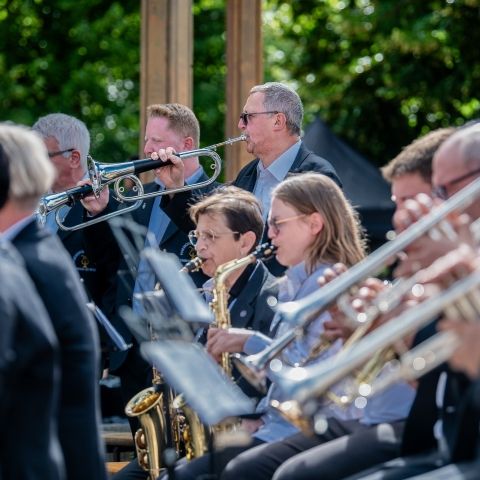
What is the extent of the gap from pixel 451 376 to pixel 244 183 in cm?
322

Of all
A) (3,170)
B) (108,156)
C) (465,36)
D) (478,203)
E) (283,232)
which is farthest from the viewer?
(108,156)

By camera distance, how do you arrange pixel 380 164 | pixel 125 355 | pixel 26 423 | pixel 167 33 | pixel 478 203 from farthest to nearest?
pixel 380 164, pixel 167 33, pixel 125 355, pixel 478 203, pixel 26 423

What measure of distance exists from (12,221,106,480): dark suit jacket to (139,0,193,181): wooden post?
4.69 meters

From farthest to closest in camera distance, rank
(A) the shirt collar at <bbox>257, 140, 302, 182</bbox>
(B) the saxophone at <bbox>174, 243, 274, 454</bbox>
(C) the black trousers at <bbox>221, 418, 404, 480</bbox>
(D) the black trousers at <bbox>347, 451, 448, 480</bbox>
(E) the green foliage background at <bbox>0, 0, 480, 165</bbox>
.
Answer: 1. (E) the green foliage background at <bbox>0, 0, 480, 165</bbox>
2. (A) the shirt collar at <bbox>257, 140, 302, 182</bbox>
3. (B) the saxophone at <bbox>174, 243, 274, 454</bbox>
4. (C) the black trousers at <bbox>221, 418, 404, 480</bbox>
5. (D) the black trousers at <bbox>347, 451, 448, 480</bbox>

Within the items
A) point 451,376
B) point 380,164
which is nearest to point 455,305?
point 451,376

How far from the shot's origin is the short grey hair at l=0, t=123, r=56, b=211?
14.5 feet

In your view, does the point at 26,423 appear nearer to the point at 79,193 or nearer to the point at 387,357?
the point at 387,357

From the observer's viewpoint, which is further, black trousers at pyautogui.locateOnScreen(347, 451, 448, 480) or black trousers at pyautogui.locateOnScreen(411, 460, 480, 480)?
black trousers at pyautogui.locateOnScreen(347, 451, 448, 480)

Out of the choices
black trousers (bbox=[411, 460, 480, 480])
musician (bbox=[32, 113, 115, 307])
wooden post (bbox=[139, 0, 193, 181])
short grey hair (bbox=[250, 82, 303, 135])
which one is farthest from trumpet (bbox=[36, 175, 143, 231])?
black trousers (bbox=[411, 460, 480, 480])

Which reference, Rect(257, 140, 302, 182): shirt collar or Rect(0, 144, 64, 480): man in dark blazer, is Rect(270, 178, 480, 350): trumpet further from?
Rect(257, 140, 302, 182): shirt collar

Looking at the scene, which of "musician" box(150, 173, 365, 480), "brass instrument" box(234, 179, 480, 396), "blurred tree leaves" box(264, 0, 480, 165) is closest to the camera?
"brass instrument" box(234, 179, 480, 396)

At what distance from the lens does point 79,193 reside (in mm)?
7531

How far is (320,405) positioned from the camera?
475cm

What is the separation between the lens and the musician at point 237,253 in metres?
6.12
